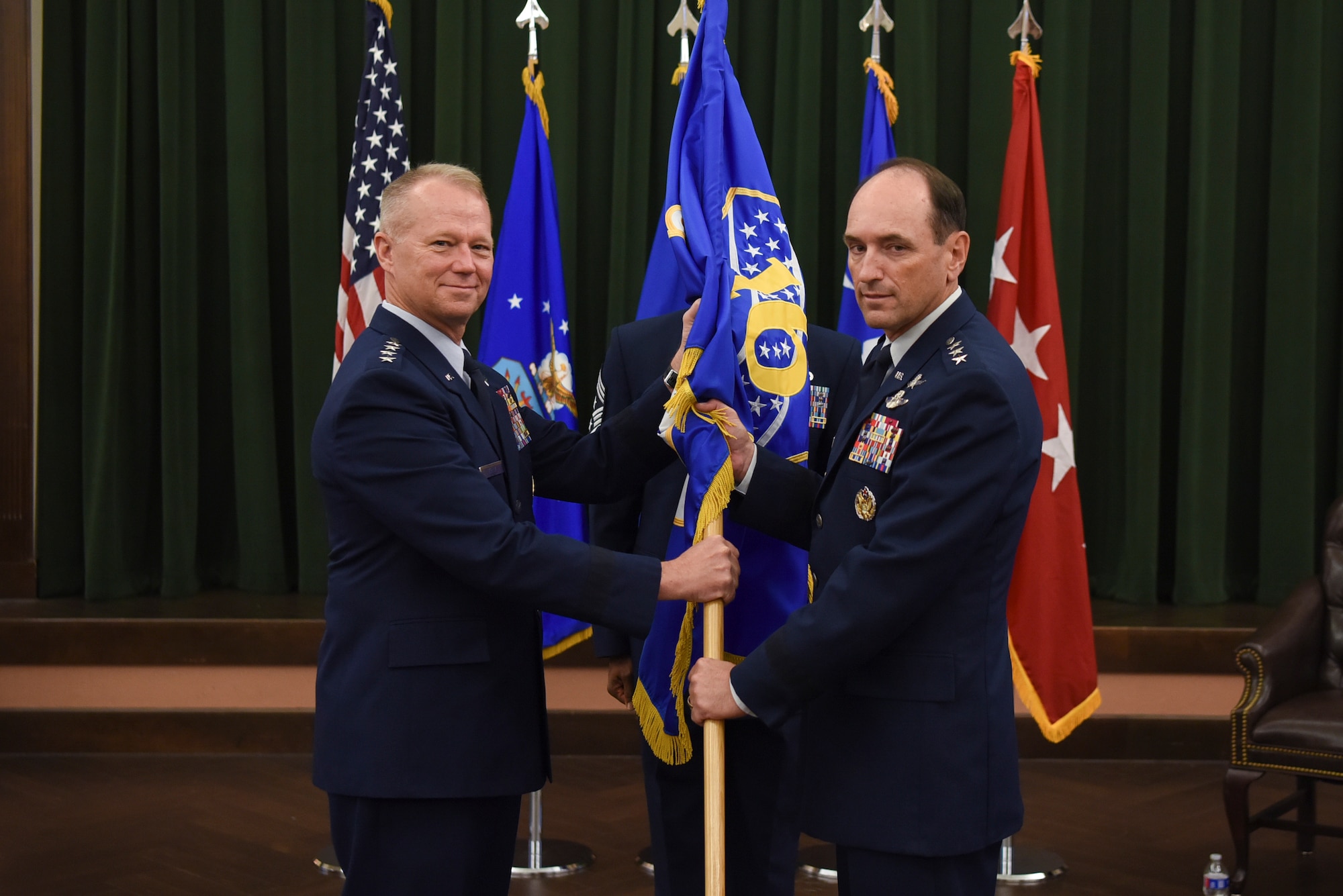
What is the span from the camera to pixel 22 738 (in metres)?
4.79

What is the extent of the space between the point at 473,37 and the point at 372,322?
369cm

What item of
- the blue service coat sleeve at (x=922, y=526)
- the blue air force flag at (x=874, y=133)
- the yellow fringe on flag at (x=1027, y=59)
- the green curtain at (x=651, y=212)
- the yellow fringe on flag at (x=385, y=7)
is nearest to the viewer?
the blue service coat sleeve at (x=922, y=526)

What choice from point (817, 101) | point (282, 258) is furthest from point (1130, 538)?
point (282, 258)

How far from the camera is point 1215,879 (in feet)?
10.9

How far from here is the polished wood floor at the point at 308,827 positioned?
359cm

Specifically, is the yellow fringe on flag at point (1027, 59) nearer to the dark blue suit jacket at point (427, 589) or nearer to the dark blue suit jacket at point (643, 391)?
the dark blue suit jacket at point (643, 391)

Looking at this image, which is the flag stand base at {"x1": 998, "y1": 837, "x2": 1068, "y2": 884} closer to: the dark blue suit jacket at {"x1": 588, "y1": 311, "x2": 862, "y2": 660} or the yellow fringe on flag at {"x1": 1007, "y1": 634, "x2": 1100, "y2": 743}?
the yellow fringe on flag at {"x1": 1007, "y1": 634, "x2": 1100, "y2": 743}

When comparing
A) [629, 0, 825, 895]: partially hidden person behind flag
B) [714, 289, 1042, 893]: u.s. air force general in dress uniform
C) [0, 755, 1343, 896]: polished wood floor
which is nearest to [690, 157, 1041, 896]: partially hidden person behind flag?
[714, 289, 1042, 893]: u.s. air force general in dress uniform

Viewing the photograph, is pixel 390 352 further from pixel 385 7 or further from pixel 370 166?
pixel 385 7

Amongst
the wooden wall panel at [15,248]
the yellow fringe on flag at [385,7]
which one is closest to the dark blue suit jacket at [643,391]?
the yellow fringe on flag at [385,7]

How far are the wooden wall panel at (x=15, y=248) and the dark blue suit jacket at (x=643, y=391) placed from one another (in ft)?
12.2

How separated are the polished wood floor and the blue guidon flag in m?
1.28

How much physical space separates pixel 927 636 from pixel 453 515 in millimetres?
781

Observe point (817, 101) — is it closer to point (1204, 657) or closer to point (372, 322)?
point (1204, 657)
